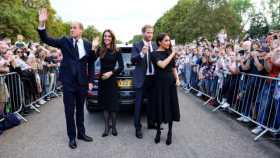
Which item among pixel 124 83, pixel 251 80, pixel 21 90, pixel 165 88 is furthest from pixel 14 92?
pixel 251 80

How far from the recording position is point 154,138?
6.84 metres

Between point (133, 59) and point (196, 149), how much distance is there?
6.79 ft

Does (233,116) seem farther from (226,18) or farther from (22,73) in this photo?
(226,18)

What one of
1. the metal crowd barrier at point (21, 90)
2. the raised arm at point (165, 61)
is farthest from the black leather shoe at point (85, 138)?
the metal crowd barrier at point (21, 90)

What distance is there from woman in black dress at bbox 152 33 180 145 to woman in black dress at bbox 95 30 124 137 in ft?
3.03

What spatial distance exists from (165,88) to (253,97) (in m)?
2.61

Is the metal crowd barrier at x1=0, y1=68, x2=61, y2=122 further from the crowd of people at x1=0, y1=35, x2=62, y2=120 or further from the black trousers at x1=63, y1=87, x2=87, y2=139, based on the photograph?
the black trousers at x1=63, y1=87, x2=87, y2=139

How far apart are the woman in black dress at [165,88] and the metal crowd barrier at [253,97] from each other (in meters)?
1.70

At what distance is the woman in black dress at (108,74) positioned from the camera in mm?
6953

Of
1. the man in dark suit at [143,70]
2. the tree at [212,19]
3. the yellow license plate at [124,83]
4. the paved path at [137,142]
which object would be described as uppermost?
the tree at [212,19]

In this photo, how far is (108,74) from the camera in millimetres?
6914

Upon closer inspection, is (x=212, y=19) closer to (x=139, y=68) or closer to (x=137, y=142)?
(x=139, y=68)

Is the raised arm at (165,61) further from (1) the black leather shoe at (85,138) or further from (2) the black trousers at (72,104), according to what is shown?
(1) the black leather shoe at (85,138)

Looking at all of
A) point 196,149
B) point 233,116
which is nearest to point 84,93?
point 196,149
